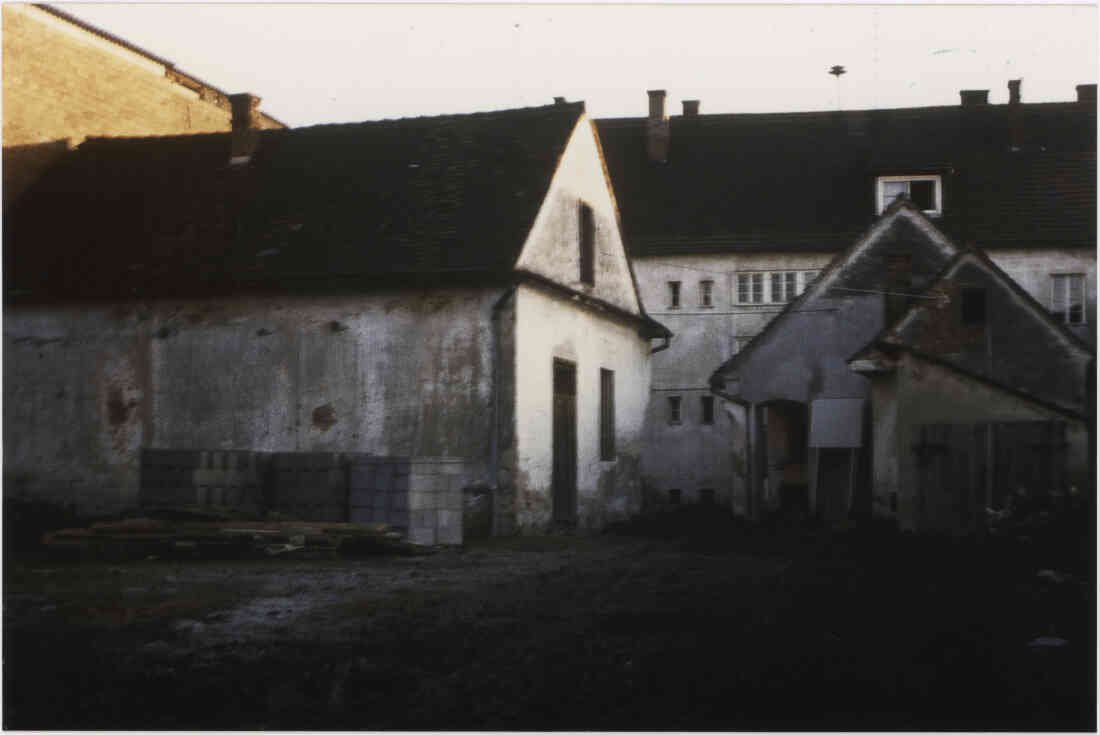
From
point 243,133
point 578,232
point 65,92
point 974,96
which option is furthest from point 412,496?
point 974,96

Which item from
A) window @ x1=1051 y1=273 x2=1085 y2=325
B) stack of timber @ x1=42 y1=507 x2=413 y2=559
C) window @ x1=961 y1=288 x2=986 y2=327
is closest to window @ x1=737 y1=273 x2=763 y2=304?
window @ x1=1051 y1=273 x2=1085 y2=325

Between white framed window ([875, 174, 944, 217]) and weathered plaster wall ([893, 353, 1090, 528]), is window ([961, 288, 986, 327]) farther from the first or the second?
white framed window ([875, 174, 944, 217])

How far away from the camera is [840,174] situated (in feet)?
109

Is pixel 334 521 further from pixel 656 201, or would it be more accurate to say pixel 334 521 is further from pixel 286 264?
pixel 656 201

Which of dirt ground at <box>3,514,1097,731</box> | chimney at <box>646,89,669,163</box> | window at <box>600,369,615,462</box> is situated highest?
chimney at <box>646,89,669,163</box>

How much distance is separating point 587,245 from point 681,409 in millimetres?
12342

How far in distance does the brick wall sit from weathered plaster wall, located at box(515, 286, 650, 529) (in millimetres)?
8338

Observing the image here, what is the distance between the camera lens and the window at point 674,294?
32.8m

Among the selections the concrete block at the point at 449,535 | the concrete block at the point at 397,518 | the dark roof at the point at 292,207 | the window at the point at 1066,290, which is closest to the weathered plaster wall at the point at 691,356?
the window at the point at 1066,290

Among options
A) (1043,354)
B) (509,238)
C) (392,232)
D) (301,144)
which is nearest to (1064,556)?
(1043,354)

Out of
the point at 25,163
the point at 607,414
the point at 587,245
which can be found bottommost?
the point at 607,414

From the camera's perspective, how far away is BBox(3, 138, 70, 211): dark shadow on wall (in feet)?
67.6

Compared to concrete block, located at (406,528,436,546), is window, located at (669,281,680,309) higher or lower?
higher

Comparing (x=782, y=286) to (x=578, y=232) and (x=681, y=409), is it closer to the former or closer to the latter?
(x=681, y=409)
